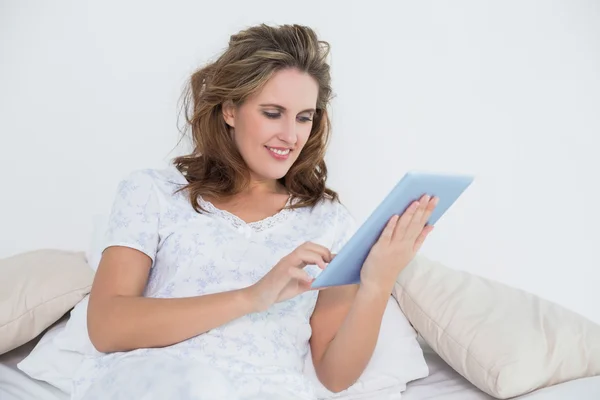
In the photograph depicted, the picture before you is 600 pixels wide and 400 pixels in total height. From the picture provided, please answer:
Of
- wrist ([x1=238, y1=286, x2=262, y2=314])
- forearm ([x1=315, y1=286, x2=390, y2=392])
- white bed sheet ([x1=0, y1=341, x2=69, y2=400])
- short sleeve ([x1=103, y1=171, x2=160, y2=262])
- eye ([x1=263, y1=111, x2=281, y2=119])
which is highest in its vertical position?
eye ([x1=263, y1=111, x2=281, y2=119])

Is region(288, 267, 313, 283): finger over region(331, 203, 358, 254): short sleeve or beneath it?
over

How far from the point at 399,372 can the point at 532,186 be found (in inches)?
40.9

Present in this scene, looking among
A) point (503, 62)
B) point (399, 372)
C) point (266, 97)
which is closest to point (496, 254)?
point (503, 62)

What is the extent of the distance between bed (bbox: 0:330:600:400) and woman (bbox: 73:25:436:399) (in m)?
0.27

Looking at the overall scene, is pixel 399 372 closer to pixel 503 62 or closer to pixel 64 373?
pixel 64 373

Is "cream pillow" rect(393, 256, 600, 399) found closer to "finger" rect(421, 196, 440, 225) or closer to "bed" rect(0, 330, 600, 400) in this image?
"bed" rect(0, 330, 600, 400)

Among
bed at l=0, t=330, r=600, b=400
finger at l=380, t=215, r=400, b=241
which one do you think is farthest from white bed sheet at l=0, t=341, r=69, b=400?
finger at l=380, t=215, r=400, b=241

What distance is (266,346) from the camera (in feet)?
5.79

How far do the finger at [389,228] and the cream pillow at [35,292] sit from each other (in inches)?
42.4

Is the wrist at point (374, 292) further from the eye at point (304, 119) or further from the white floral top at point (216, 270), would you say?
the eye at point (304, 119)

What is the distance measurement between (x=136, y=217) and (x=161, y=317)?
30cm

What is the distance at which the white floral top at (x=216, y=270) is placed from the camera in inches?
66.2

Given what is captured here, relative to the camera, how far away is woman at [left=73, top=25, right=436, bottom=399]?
1.59 metres

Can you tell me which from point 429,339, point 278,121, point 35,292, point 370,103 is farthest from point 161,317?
point 370,103
